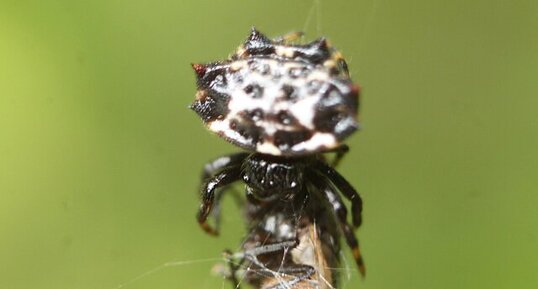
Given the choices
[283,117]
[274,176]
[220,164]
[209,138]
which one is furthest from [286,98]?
[209,138]

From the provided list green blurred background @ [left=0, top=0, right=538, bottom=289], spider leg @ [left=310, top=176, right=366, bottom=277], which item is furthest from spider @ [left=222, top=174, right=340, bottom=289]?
green blurred background @ [left=0, top=0, right=538, bottom=289]

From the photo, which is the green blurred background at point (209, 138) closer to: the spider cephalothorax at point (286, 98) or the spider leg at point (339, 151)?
the spider leg at point (339, 151)

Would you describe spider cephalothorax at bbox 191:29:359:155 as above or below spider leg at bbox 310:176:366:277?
above

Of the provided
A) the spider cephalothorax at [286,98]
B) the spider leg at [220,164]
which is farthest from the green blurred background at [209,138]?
the spider cephalothorax at [286,98]

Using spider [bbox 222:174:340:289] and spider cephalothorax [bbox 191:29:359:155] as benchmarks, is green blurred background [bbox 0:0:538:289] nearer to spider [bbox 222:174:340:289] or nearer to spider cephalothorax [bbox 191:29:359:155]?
spider [bbox 222:174:340:289]

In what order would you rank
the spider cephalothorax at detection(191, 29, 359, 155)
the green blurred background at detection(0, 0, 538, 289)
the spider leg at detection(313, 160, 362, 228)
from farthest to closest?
the green blurred background at detection(0, 0, 538, 289) → the spider leg at detection(313, 160, 362, 228) → the spider cephalothorax at detection(191, 29, 359, 155)

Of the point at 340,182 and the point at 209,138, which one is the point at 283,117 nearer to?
the point at 340,182
